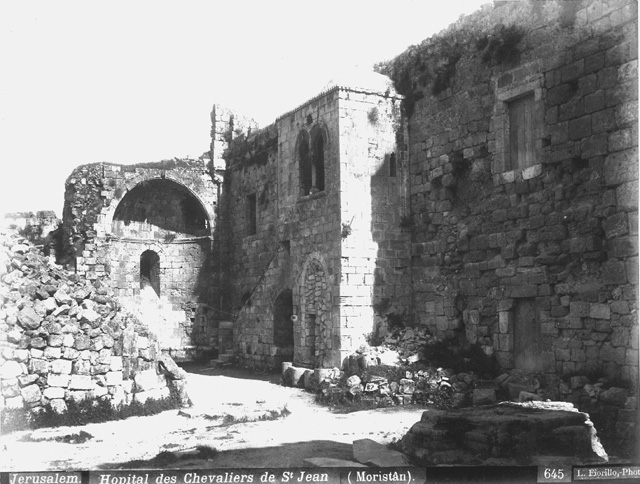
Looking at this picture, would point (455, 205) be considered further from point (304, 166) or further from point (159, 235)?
point (159, 235)

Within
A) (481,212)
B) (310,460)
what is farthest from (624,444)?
(481,212)

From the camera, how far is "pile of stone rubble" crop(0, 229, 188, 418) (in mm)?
9727

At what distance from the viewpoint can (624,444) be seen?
900 centimetres

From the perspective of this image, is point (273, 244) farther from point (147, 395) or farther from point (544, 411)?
point (544, 411)

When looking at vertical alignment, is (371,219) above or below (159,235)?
below

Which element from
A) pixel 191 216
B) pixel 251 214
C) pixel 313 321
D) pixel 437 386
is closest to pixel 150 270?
pixel 191 216

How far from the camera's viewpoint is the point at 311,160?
1559 cm

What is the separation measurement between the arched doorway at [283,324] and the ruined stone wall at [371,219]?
3.12m

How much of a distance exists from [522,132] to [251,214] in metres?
10.6

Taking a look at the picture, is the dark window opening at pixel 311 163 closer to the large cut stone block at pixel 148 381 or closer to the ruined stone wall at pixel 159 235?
the large cut stone block at pixel 148 381

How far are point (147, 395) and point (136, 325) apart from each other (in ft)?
4.00

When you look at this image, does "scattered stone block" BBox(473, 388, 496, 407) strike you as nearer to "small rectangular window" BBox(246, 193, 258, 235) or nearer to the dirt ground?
the dirt ground

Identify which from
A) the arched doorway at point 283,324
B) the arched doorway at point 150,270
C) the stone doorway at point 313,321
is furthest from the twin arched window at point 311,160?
the arched doorway at point 150,270

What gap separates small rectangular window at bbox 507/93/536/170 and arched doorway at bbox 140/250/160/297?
42.1 ft
